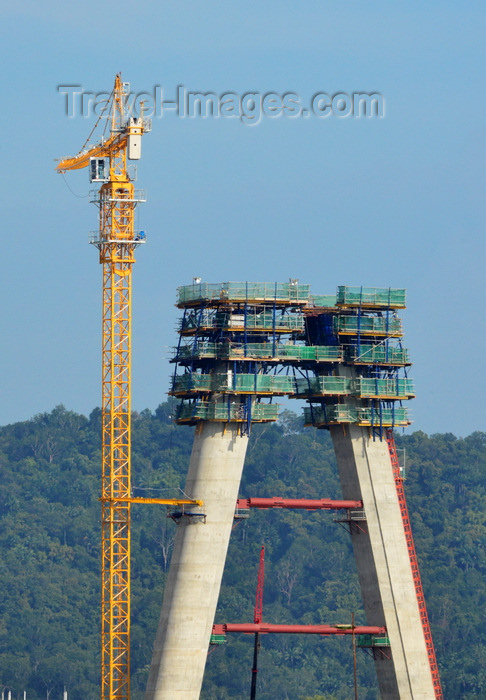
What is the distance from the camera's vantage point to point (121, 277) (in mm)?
139250

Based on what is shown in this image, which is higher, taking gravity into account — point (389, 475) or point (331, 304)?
point (331, 304)

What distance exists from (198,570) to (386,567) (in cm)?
1367

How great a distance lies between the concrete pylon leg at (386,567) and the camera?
134375mm

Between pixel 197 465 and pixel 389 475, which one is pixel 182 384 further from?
pixel 389 475

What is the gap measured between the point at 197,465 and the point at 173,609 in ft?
31.9

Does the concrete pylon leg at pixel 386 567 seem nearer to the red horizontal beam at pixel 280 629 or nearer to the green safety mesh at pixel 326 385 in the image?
the green safety mesh at pixel 326 385

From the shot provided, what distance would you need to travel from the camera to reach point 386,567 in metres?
135

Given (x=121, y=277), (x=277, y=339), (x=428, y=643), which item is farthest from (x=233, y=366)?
(x=428, y=643)

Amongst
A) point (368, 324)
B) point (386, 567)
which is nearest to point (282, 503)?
point (386, 567)

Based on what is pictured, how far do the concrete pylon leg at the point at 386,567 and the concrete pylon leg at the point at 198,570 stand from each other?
9.25 m

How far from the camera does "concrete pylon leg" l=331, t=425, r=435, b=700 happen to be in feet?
441

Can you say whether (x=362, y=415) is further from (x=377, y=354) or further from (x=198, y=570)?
(x=198, y=570)

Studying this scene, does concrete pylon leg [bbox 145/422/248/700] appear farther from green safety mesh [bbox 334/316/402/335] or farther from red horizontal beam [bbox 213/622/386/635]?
green safety mesh [bbox 334/316/402/335]

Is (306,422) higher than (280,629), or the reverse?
(306,422)
